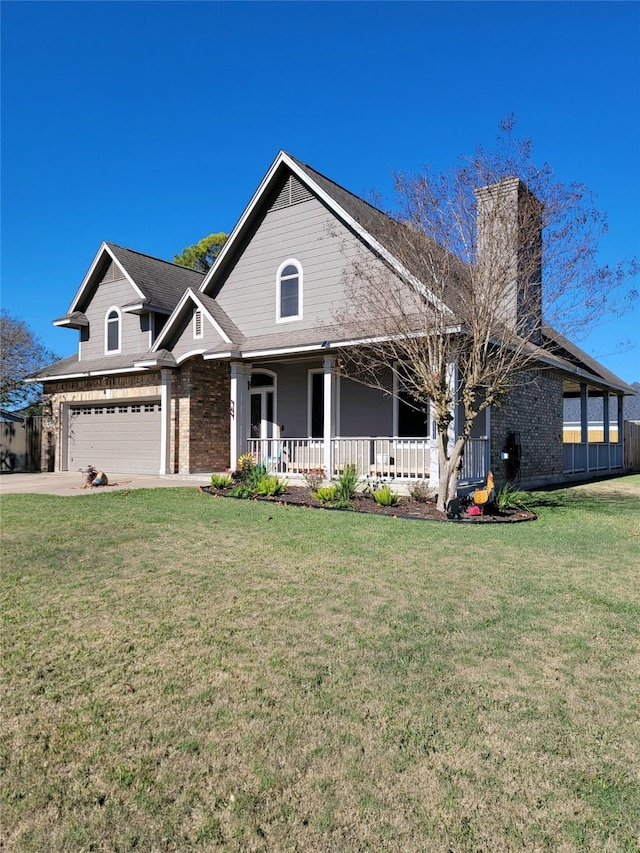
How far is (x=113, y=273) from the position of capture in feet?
65.5

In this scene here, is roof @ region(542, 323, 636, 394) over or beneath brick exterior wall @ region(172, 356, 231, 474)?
over

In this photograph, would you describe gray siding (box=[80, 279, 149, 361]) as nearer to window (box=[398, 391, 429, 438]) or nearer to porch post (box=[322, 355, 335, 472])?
porch post (box=[322, 355, 335, 472])

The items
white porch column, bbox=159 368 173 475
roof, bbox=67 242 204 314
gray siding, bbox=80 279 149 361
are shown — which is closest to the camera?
white porch column, bbox=159 368 173 475

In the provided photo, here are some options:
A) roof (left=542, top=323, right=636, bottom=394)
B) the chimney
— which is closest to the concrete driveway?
the chimney

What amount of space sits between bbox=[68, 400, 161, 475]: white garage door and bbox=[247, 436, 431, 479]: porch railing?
400 cm

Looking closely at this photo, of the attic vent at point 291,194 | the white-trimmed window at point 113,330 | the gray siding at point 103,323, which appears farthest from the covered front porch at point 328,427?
the white-trimmed window at point 113,330

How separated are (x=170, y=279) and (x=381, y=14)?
1175cm

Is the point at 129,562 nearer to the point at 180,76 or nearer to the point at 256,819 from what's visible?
the point at 256,819

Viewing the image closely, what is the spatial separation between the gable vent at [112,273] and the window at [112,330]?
1.14 meters

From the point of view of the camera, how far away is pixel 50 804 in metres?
2.47

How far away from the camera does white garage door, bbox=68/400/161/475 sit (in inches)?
715

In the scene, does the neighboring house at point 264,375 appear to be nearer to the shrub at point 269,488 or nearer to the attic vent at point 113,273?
the attic vent at point 113,273

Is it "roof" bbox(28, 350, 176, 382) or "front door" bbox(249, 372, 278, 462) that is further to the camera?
"front door" bbox(249, 372, 278, 462)

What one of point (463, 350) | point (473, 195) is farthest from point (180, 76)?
point (463, 350)
